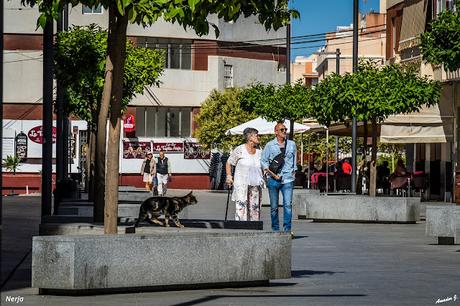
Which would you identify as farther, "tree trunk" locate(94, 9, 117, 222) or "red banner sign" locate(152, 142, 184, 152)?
"red banner sign" locate(152, 142, 184, 152)

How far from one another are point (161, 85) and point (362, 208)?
43582 mm

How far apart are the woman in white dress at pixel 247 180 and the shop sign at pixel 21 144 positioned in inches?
1922

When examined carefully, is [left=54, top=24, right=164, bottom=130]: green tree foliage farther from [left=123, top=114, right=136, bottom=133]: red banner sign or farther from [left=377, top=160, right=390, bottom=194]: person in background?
[left=123, top=114, right=136, bottom=133]: red banner sign

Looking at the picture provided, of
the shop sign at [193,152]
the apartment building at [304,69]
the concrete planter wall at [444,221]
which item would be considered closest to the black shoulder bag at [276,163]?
the concrete planter wall at [444,221]

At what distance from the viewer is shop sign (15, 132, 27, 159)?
226ft

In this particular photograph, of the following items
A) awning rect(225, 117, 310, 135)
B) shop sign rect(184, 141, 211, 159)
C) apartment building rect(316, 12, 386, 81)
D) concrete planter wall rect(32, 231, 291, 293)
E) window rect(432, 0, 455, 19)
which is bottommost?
concrete planter wall rect(32, 231, 291, 293)

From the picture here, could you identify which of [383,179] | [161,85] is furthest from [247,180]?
[161,85]

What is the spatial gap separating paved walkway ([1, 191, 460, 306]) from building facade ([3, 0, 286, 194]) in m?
45.9

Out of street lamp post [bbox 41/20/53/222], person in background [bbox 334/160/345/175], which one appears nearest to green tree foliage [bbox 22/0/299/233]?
street lamp post [bbox 41/20/53/222]

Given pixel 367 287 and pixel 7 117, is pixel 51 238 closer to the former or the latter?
pixel 367 287

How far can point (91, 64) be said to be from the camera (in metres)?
30.4

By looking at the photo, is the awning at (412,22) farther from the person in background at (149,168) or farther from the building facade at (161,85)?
the building facade at (161,85)

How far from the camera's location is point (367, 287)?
13703 millimetres

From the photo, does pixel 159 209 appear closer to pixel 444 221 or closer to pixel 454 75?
pixel 444 221
